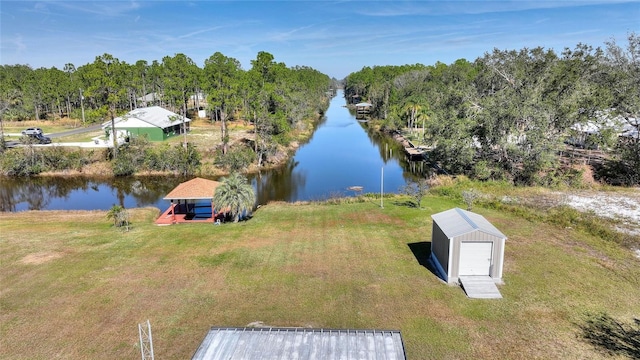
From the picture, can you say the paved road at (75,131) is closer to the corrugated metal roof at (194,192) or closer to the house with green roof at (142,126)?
the house with green roof at (142,126)

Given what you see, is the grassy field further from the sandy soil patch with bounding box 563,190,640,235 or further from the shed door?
the sandy soil patch with bounding box 563,190,640,235

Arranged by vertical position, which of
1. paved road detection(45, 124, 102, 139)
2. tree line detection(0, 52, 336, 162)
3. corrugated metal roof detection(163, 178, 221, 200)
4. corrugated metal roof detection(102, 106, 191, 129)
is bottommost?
corrugated metal roof detection(163, 178, 221, 200)

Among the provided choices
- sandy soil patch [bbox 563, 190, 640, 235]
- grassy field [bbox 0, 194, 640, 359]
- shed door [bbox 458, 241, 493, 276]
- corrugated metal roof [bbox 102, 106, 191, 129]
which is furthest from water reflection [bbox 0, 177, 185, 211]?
sandy soil patch [bbox 563, 190, 640, 235]

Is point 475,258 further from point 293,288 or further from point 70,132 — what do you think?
point 70,132

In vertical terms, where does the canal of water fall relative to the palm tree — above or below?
below

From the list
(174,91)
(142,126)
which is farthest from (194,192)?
(174,91)

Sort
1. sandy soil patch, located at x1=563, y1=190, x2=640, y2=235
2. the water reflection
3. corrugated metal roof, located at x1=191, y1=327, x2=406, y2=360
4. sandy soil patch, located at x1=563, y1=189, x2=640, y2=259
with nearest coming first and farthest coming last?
corrugated metal roof, located at x1=191, y1=327, x2=406, y2=360 → sandy soil patch, located at x1=563, y1=189, x2=640, y2=259 → sandy soil patch, located at x1=563, y1=190, x2=640, y2=235 → the water reflection

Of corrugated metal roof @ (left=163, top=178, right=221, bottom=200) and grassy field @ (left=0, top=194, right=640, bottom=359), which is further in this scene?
corrugated metal roof @ (left=163, top=178, right=221, bottom=200)

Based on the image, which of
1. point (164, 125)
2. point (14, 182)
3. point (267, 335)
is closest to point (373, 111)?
point (164, 125)
